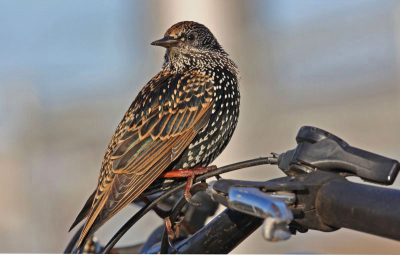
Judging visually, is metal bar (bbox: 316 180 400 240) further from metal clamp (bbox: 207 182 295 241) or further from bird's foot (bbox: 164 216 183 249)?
bird's foot (bbox: 164 216 183 249)

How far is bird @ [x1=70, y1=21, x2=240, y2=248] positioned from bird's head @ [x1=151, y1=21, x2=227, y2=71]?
61mm

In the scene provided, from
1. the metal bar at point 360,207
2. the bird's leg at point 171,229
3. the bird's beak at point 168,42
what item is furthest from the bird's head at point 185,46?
the metal bar at point 360,207

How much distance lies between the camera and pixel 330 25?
12.7 metres

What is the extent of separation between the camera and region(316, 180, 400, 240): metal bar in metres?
1.33

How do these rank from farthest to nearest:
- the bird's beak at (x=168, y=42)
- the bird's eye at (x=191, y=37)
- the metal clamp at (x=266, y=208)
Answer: the bird's eye at (x=191, y=37) → the bird's beak at (x=168, y=42) → the metal clamp at (x=266, y=208)

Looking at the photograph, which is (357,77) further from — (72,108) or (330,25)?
(72,108)

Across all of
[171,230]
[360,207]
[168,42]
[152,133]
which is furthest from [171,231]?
[168,42]

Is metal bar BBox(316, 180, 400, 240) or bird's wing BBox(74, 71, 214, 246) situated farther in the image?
bird's wing BBox(74, 71, 214, 246)

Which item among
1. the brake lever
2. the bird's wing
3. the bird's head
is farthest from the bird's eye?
the brake lever

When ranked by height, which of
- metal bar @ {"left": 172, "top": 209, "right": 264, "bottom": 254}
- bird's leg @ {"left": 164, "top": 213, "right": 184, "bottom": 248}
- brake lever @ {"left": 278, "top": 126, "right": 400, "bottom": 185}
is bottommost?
bird's leg @ {"left": 164, "top": 213, "right": 184, "bottom": 248}

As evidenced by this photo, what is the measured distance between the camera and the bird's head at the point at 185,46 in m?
3.16

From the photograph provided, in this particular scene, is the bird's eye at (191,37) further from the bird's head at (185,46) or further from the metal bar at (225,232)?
the metal bar at (225,232)

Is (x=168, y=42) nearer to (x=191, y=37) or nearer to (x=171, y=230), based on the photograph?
(x=191, y=37)

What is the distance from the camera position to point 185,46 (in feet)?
10.5
